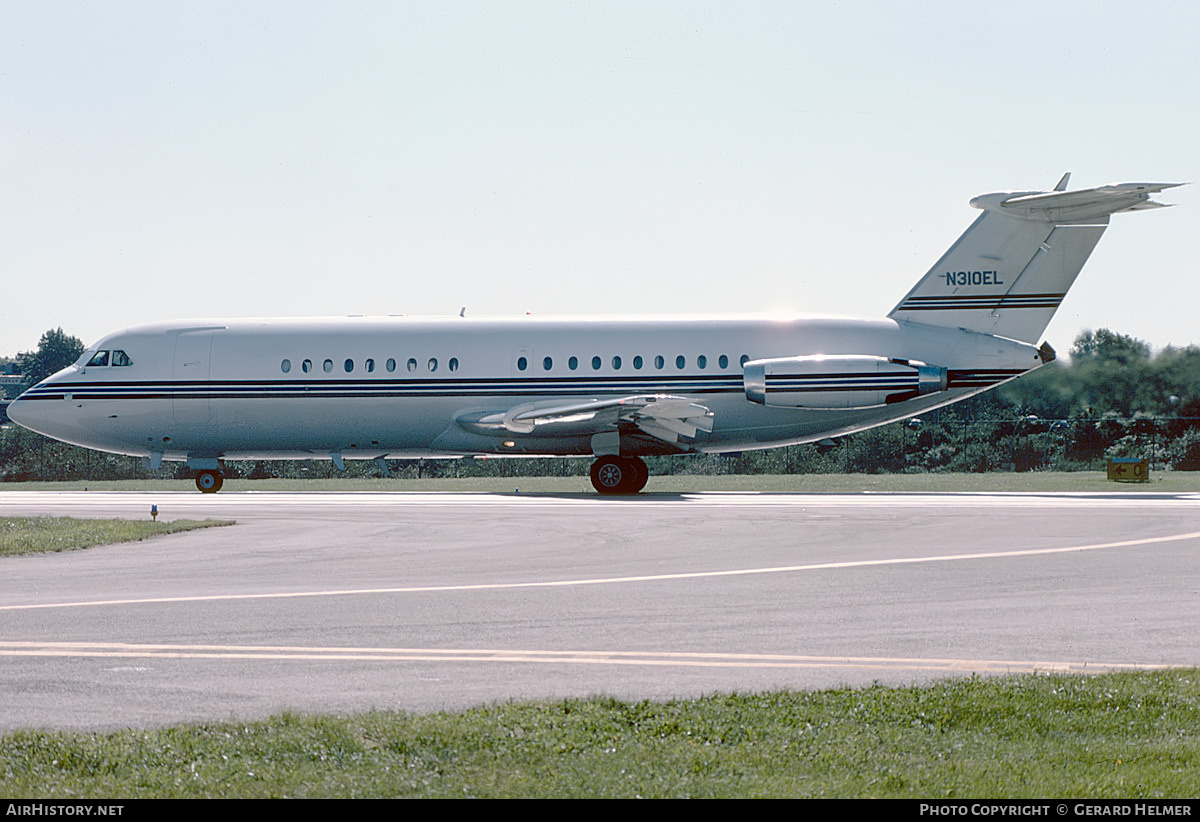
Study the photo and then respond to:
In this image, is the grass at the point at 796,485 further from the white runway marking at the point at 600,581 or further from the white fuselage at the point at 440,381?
the white runway marking at the point at 600,581

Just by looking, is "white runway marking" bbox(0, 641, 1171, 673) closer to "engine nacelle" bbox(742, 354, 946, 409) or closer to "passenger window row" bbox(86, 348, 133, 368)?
"engine nacelle" bbox(742, 354, 946, 409)

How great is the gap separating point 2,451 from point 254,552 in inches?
1622

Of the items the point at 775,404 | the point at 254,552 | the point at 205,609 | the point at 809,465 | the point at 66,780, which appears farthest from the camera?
the point at 809,465

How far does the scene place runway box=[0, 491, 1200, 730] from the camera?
8.35 m

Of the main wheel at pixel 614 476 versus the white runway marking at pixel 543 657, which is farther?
the main wheel at pixel 614 476

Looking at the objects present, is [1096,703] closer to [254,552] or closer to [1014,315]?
[254,552]

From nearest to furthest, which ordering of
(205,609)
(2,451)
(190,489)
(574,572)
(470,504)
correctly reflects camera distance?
(205,609), (574,572), (470,504), (190,489), (2,451)

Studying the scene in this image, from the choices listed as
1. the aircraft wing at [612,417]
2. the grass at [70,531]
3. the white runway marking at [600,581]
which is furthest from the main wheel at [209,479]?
the white runway marking at [600,581]

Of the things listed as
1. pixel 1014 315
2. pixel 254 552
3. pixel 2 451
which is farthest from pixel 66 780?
pixel 2 451

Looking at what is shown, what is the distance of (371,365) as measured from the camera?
31.4 meters

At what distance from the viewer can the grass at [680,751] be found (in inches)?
231

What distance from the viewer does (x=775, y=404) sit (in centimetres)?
2975

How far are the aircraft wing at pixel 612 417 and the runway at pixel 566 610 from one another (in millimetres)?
6678

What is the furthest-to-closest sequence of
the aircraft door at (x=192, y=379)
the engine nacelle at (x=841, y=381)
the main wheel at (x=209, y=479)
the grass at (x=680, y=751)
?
the main wheel at (x=209, y=479)
the aircraft door at (x=192, y=379)
the engine nacelle at (x=841, y=381)
the grass at (x=680, y=751)
